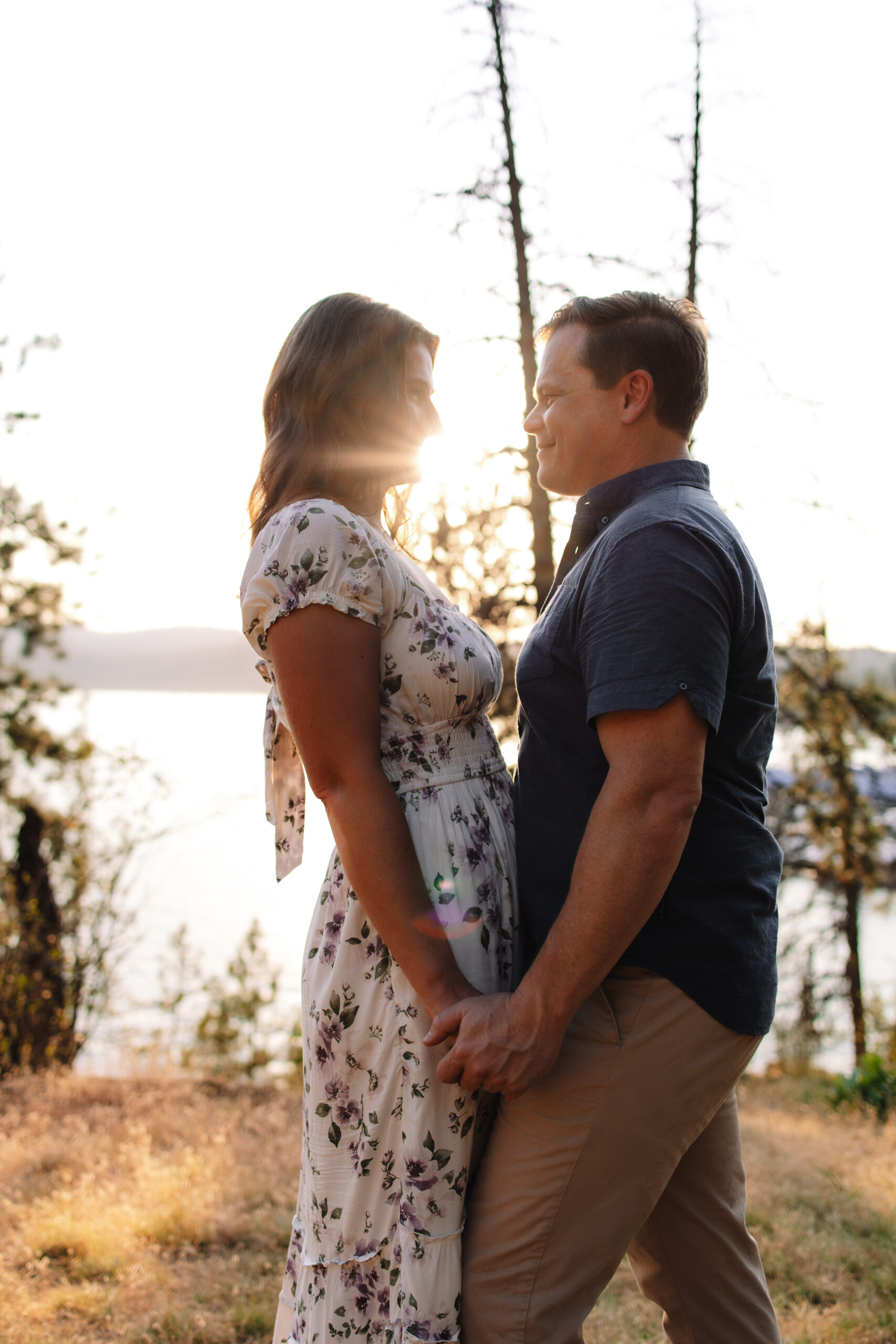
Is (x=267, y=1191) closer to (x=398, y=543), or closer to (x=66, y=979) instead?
(x=398, y=543)

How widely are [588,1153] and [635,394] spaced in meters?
1.22

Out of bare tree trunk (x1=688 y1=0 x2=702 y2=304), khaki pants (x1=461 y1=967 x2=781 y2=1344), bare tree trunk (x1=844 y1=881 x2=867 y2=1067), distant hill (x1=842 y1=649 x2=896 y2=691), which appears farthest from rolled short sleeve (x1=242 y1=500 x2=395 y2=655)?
bare tree trunk (x1=844 y1=881 x2=867 y2=1067)

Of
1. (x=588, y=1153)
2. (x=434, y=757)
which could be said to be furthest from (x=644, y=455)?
(x=588, y=1153)

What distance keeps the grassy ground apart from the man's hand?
5.69ft

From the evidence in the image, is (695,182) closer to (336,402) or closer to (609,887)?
(336,402)

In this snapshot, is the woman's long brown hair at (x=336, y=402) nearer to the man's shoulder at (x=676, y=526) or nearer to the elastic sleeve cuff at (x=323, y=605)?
the elastic sleeve cuff at (x=323, y=605)

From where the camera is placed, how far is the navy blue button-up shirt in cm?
124

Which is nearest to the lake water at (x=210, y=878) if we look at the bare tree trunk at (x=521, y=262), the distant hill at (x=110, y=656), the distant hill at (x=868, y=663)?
the distant hill at (x=110, y=656)

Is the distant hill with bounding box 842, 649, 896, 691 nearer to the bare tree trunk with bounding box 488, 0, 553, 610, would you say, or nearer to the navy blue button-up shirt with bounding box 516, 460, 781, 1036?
the bare tree trunk with bounding box 488, 0, 553, 610

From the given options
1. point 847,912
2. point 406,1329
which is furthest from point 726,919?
point 847,912

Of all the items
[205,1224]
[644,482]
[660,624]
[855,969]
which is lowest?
[855,969]

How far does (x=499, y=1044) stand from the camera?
1270mm

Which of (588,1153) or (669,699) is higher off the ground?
(669,699)

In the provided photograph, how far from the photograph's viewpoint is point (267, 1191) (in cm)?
337
